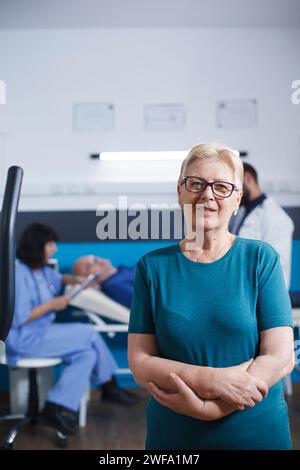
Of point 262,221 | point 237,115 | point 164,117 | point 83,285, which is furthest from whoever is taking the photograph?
point 83,285

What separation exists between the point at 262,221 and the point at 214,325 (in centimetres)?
56

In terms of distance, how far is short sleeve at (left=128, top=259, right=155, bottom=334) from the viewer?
2.45 feet

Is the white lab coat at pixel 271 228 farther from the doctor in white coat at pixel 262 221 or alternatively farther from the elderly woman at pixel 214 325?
the elderly woman at pixel 214 325

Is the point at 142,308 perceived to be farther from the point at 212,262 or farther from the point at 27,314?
the point at 27,314

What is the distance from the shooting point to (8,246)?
986 mm

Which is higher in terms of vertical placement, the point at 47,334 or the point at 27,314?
the point at 27,314

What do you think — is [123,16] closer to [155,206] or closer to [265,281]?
[155,206]

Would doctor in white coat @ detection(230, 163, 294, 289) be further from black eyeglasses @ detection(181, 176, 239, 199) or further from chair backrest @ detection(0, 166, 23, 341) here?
chair backrest @ detection(0, 166, 23, 341)

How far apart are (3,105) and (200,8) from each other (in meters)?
0.58

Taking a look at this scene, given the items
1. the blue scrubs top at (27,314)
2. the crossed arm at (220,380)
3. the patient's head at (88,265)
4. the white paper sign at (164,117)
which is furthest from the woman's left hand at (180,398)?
the patient's head at (88,265)

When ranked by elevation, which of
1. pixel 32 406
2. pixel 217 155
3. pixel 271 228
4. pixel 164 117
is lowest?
pixel 32 406

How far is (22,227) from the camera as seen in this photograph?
217cm

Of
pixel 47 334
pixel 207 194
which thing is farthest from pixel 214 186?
pixel 47 334
